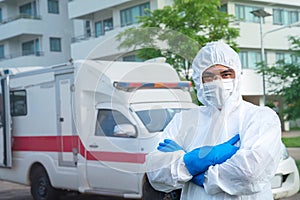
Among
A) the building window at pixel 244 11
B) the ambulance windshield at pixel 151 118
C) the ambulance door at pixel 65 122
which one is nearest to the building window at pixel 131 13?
the building window at pixel 244 11

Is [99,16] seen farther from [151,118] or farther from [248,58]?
[151,118]

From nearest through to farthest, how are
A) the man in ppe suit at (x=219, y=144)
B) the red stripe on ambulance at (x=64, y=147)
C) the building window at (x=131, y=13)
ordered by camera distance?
the man in ppe suit at (x=219, y=144)
the red stripe on ambulance at (x=64, y=147)
the building window at (x=131, y=13)

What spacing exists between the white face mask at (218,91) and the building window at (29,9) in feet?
118

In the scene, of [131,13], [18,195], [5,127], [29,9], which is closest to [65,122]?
[5,127]

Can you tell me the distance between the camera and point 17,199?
1130cm

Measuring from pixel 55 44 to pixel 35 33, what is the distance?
1595mm

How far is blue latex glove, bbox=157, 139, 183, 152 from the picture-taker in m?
2.82

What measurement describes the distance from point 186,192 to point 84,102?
18.8 ft

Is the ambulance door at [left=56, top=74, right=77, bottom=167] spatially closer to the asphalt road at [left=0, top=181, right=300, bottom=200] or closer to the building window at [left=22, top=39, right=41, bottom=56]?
the asphalt road at [left=0, top=181, right=300, bottom=200]

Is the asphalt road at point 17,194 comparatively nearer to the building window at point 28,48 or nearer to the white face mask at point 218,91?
the white face mask at point 218,91

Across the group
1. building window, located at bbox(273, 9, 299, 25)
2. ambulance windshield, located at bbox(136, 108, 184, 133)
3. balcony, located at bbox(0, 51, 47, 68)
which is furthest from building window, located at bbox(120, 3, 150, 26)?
ambulance windshield, located at bbox(136, 108, 184, 133)

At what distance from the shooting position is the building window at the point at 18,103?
10.5 meters

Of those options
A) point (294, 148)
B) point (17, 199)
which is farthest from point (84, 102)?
point (294, 148)

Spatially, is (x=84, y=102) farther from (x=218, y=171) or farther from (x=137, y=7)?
(x=137, y=7)
